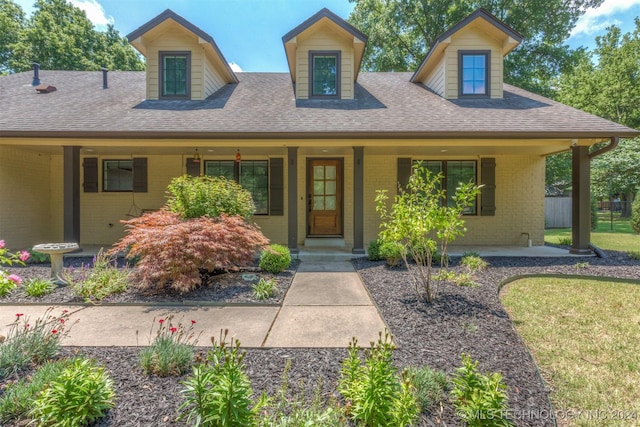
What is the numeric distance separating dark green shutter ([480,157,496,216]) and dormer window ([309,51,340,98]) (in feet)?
14.4

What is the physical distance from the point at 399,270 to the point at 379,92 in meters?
5.57

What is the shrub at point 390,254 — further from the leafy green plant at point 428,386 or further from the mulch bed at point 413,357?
the leafy green plant at point 428,386

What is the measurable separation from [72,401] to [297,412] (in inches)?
51.3

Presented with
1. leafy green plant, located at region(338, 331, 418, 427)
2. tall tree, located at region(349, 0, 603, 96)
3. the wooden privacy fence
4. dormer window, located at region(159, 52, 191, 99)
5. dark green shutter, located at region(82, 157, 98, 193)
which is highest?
tall tree, located at region(349, 0, 603, 96)

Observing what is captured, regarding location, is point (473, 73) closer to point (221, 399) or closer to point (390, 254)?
point (390, 254)

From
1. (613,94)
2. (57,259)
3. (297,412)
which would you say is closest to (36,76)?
(57,259)

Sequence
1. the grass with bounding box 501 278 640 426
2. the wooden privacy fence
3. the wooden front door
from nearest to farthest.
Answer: the grass with bounding box 501 278 640 426 < the wooden front door < the wooden privacy fence

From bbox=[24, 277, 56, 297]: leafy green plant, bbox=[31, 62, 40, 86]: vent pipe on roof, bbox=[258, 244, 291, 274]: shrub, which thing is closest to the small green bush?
bbox=[258, 244, 291, 274]: shrub

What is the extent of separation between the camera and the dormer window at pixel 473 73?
8.16 meters

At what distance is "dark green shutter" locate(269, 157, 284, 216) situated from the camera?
821 centimetres

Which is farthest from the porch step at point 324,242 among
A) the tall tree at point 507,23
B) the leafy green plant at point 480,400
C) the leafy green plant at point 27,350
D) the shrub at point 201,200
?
the tall tree at point 507,23

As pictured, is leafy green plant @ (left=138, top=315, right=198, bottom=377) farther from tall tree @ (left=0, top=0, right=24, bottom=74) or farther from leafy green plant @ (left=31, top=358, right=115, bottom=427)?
tall tree @ (left=0, top=0, right=24, bottom=74)

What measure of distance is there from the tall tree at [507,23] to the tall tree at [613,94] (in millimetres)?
3373

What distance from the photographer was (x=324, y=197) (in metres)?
8.56
